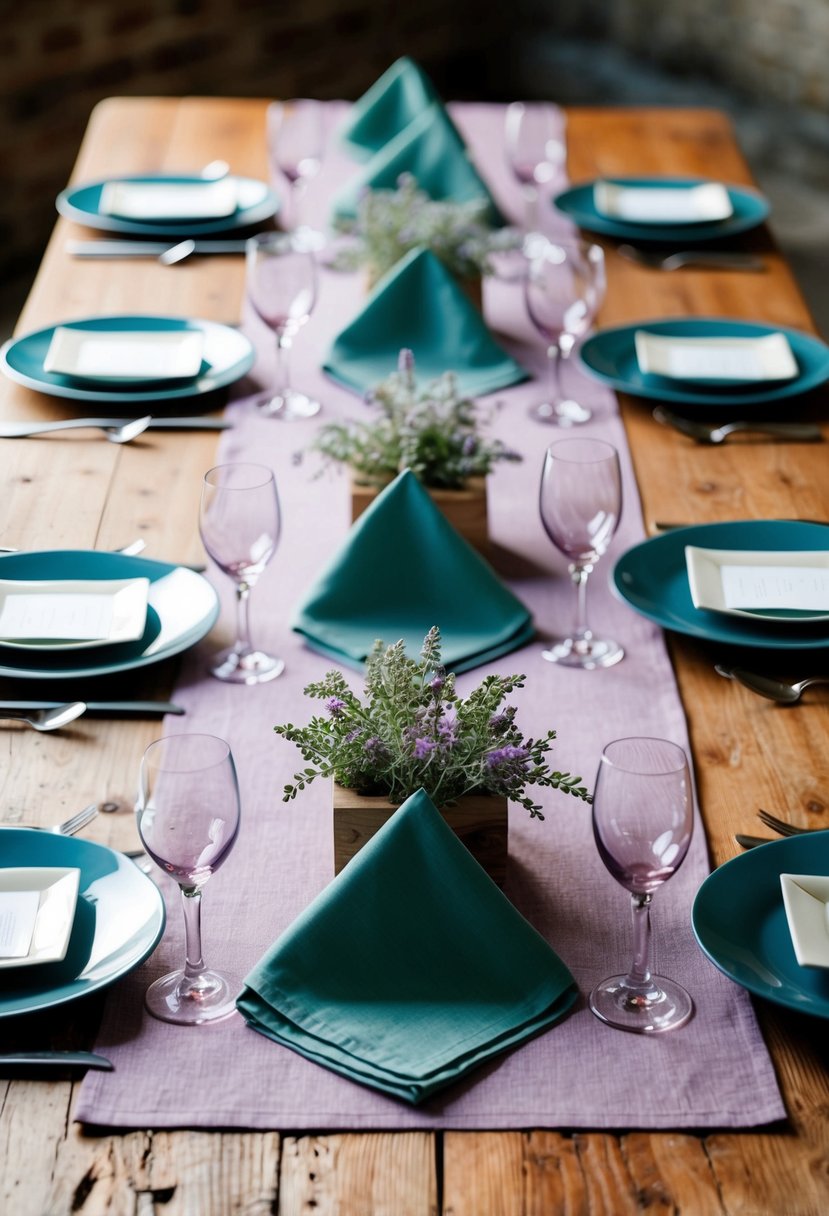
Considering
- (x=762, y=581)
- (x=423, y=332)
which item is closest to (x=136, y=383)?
(x=423, y=332)

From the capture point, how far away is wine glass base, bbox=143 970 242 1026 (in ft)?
3.61

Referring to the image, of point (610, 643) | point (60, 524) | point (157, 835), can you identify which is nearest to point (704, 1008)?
point (157, 835)

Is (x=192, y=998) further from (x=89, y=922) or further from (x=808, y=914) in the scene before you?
(x=808, y=914)

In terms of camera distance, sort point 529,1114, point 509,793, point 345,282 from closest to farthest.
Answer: point 529,1114
point 509,793
point 345,282

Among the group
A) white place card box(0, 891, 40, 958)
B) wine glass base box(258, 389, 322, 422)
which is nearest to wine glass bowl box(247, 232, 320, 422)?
wine glass base box(258, 389, 322, 422)

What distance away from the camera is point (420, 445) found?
174 centimetres

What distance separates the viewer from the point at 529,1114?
1.02 metres

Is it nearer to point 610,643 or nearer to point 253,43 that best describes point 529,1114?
point 610,643

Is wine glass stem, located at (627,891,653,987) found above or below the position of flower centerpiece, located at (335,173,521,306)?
above

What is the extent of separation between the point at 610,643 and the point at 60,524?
67cm

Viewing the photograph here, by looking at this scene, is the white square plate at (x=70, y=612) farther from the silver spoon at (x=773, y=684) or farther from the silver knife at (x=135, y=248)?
the silver knife at (x=135, y=248)

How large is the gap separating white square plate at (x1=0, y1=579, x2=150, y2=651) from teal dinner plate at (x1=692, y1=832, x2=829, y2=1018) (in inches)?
25.5

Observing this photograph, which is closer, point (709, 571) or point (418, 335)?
point (709, 571)

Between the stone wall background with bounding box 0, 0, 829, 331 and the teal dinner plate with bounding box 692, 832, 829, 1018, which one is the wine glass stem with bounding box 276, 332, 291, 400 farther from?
the stone wall background with bounding box 0, 0, 829, 331
